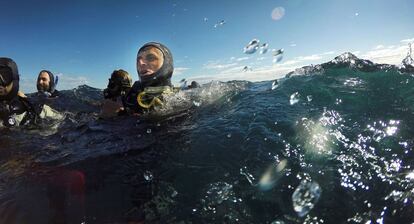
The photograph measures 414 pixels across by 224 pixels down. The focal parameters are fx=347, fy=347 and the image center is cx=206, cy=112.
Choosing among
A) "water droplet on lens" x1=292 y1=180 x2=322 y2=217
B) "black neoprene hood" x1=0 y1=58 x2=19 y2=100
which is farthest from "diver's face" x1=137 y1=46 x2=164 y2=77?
"water droplet on lens" x1=292 y1=180 x2=322 y2=217

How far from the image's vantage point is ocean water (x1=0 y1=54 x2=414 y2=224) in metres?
3.29

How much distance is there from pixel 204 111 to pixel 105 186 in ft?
9.93

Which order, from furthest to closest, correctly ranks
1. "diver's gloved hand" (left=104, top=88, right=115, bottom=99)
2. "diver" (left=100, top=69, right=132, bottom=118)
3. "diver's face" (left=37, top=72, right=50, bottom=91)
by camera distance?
1. "diver's face" (left=37, top=72, right=50, bottom=91)
2. "diver's gloved hand" (left=104, top=88, right=115, bottom=99)
3. "diver" (left=100, top=69, right=132, bottom=118)

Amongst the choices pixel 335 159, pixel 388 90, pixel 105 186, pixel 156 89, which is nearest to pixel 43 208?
pixel 105 186

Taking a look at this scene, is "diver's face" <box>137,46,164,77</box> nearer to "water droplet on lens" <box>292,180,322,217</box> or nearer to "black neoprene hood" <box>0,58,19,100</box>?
"black neoprene hood" <box>0,58,19,100</box>

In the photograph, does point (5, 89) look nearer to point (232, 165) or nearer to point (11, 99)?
point (11, 99)

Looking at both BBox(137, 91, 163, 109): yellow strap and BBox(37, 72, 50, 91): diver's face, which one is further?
BBox(37, 72, 50, 91): diver's face

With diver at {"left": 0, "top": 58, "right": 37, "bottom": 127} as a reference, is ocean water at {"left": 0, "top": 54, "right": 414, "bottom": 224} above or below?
below

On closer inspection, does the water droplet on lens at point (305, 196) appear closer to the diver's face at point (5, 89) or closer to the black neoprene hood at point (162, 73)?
the black neoprene hood at point (162, 73)

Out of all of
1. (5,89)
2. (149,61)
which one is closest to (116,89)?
(149,61)

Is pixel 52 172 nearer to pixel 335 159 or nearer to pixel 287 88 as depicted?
pixel 335 159

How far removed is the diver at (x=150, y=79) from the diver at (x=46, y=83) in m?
7.25

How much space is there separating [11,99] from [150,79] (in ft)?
9.89

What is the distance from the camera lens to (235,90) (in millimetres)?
8523
